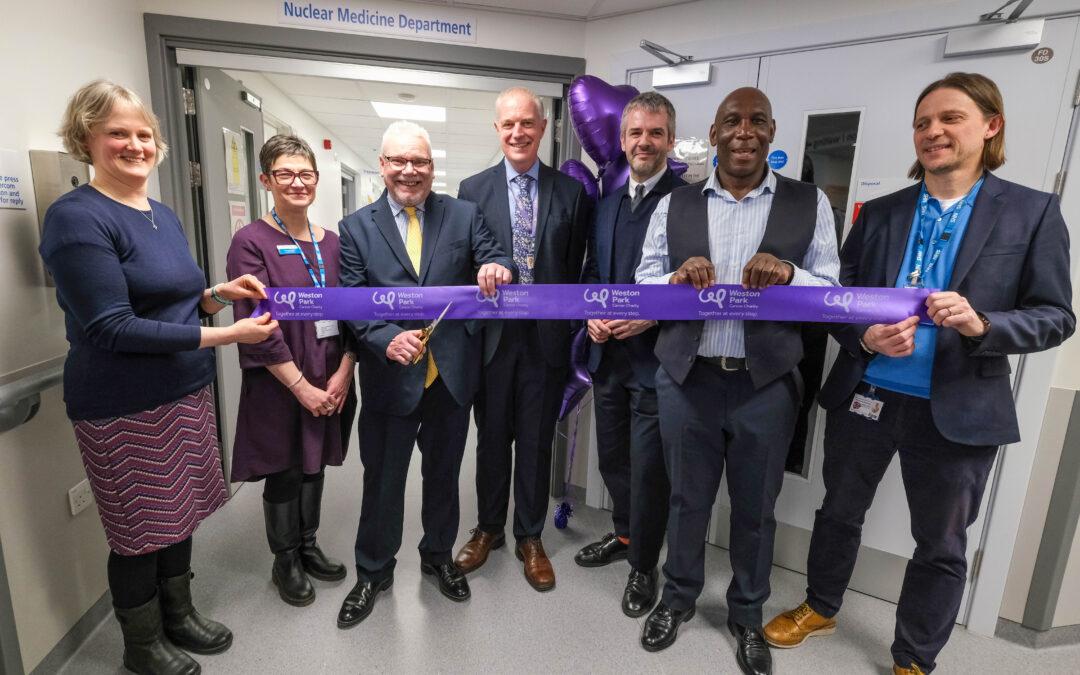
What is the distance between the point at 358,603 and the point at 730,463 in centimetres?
150

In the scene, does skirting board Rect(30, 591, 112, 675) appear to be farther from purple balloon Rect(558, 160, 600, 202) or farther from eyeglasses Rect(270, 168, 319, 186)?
purple balloon Rect(558, 160, 600, 202)

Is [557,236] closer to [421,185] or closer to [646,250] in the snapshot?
[646,250]

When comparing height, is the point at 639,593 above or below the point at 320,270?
below

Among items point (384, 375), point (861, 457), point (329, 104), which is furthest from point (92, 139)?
point (329, 104)

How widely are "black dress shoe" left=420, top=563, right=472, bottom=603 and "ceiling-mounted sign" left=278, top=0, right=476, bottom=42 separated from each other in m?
2.51

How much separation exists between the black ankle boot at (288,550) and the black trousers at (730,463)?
1459 mm

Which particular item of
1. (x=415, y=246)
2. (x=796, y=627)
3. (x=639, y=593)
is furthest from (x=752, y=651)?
(x=415, y=246)

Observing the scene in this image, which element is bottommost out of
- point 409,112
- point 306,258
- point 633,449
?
point 633,449

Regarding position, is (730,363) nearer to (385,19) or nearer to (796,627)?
(796,627)

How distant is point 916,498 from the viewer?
5.65ft

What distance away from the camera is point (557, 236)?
2.14 metres

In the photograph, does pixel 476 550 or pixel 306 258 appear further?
pixel 476 550

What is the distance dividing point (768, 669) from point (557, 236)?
5.75 ft

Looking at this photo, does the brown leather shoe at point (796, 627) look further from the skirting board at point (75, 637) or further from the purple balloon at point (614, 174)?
the skirting board at point (75, 637)
